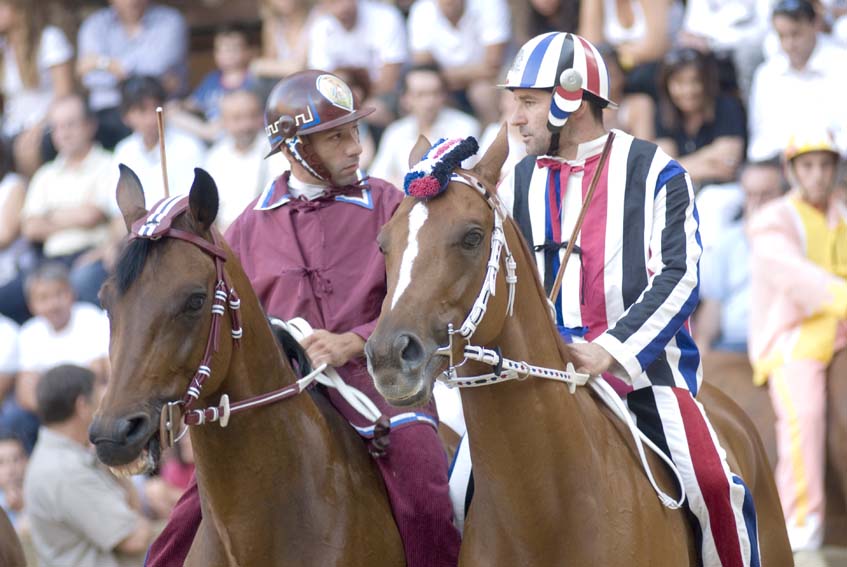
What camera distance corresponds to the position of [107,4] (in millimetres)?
15219

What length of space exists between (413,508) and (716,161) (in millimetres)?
5516

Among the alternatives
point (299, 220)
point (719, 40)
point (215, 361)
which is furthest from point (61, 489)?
point (719, 40)

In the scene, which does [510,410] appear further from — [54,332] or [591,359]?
[54,332]

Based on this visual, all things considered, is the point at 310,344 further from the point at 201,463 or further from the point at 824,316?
the point at 824,316

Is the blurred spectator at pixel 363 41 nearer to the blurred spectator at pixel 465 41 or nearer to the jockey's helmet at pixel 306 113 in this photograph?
the blurred spectator at pixel 465 41

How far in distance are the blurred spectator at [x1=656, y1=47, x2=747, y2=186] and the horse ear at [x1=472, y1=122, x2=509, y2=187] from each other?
5586mm

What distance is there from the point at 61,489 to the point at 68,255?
462 centimetres

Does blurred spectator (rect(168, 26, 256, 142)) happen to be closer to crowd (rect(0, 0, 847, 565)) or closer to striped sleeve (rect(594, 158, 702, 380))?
crowd (rect(0, 0, 847, 565))

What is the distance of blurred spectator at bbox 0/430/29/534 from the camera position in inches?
381

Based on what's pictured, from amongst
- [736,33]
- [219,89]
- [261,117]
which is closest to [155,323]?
[261,117]

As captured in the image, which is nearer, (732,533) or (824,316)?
(732,533)

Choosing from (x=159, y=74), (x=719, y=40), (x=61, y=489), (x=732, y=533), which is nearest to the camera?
(x=732, y=533)

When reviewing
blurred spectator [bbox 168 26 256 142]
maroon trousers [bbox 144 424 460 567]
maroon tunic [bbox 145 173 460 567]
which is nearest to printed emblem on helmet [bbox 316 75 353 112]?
maroon tunic [bbox 145 173 460 567]

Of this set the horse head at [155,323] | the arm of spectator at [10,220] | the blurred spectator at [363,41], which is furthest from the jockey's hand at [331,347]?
the arm of spectator at [10,220]
